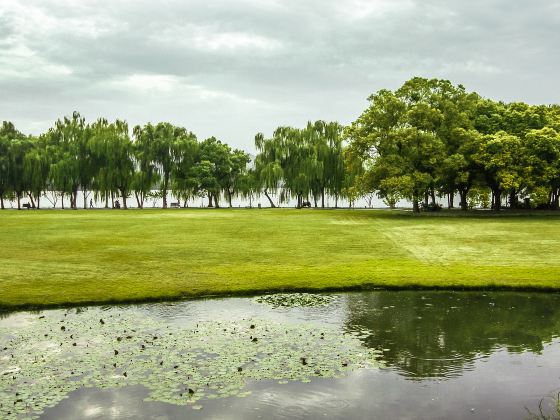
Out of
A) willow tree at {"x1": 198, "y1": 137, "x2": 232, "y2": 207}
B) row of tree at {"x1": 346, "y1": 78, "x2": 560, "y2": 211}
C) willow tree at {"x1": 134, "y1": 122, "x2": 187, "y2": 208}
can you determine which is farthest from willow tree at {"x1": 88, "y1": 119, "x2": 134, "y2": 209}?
row of tree at {"x1": 346, "y1": 78, "x2": 560, "y2": 211}

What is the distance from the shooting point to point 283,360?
13.2 metres

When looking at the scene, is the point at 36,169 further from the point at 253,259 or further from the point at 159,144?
the point at 253,259

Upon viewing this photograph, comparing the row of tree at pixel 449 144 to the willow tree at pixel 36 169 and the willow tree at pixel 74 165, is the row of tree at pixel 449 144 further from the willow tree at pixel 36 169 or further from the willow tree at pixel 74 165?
the willow tree at pixel 36 169

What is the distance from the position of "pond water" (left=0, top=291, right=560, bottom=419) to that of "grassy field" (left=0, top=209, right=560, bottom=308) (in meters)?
2.82

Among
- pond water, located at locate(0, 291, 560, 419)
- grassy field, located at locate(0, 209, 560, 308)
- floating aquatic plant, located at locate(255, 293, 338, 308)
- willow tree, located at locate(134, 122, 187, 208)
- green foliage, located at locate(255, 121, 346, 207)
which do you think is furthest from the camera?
willow tree, located at locate(134, 122, 187, 208)

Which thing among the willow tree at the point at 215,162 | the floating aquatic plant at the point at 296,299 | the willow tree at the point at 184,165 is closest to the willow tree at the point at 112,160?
the willow tree at the point at 184,165

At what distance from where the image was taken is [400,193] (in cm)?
6084

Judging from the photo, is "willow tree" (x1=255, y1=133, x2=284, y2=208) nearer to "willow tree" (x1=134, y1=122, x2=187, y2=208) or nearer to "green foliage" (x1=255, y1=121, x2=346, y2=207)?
"green foliage" (x1=255, y1=121, x2=346, y2=207)

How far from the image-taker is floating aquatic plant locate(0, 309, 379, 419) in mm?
11406

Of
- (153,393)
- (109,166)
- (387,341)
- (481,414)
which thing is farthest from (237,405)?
(109,166)

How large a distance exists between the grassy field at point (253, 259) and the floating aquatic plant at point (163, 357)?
4.86 meters

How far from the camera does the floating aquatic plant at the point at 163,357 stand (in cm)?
1141

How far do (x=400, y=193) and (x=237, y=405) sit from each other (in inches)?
2069

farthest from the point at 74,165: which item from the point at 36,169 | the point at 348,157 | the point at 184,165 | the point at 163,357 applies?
the point at 163,357
